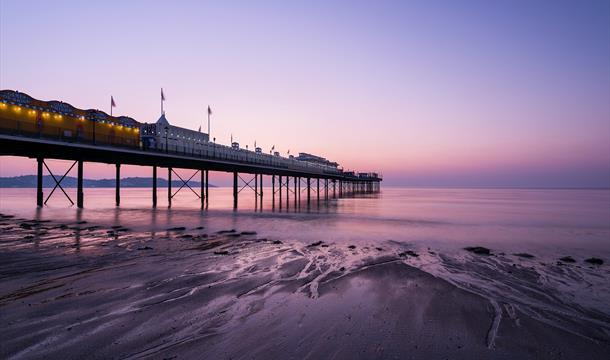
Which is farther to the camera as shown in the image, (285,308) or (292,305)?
(292,305)

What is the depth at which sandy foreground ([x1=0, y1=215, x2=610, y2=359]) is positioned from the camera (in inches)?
186

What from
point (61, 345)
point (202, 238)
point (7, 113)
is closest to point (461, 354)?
point (61, 345)

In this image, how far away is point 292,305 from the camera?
660cm

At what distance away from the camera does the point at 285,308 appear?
6.42m

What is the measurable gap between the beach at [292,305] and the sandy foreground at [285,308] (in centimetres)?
3

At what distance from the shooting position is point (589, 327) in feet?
19.0

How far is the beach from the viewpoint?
4.75 meters

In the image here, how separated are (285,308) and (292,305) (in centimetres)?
22

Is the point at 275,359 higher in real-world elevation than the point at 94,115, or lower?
lower

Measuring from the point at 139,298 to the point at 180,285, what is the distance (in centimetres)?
110

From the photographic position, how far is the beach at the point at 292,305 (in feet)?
15.6

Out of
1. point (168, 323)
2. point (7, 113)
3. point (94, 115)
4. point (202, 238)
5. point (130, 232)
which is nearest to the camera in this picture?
point (168, 323)

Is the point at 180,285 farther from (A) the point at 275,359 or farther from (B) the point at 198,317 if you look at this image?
(A) the point at 275,359

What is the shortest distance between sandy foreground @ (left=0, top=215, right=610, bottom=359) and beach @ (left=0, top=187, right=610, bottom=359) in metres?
0.03
